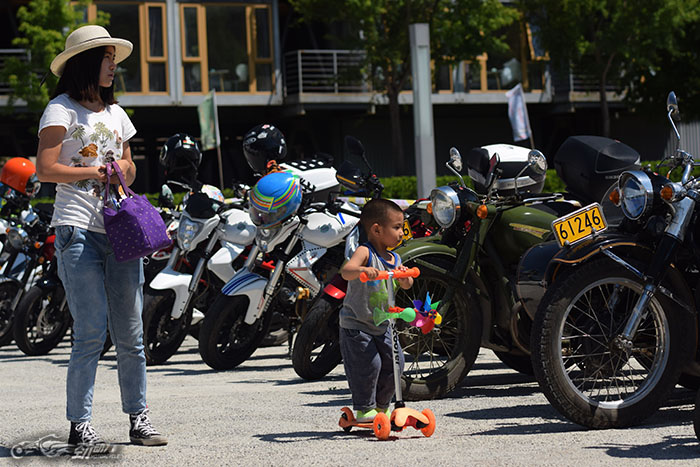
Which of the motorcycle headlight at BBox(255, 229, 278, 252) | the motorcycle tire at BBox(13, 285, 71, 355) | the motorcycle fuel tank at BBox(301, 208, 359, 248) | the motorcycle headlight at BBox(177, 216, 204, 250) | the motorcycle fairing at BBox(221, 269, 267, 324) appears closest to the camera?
the motorcycle fairing at BBox(221, 269, 267, 324)

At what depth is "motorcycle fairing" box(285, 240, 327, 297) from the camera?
26.0 feet

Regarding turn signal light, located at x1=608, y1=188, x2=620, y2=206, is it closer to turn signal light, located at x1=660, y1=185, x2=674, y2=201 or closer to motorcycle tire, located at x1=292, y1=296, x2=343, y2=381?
turn signal light, located at x1=660, y1=185, x2=674, y2=201

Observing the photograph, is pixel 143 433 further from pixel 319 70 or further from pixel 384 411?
pixel 319 70

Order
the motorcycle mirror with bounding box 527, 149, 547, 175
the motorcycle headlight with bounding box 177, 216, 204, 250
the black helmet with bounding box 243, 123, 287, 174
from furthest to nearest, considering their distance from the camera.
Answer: the black helmet with bounding box 243, 123, 287, 174, the motorcycle headlight with bounding box 177, 216, 204, 250, the motorcycle mirror with bounding box 527, 149, 547, 175

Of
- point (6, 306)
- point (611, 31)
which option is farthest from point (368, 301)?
point (611, 31)

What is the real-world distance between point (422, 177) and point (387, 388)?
7730 mm

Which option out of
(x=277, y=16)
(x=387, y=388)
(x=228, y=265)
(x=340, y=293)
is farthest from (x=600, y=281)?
(x=277, y=16)

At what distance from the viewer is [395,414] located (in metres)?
4.92

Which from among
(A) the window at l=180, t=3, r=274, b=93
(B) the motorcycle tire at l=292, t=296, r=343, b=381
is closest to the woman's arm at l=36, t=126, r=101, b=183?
(B) the motorcycle tire at l=292, t=296, r=343, b=381

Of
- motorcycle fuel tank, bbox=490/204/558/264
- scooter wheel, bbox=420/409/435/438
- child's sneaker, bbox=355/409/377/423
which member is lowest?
scooter wheel, bbox=420/409/435/438

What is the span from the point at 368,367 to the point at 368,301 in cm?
A: 29

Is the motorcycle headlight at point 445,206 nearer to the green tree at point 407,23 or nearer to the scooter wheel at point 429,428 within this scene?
the scooter wheel at point 429,428

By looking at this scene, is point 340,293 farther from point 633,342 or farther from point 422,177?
point 422,177

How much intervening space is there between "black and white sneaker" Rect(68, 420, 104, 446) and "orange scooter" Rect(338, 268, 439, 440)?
3.50 ft
